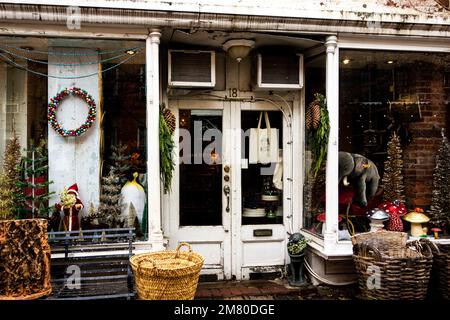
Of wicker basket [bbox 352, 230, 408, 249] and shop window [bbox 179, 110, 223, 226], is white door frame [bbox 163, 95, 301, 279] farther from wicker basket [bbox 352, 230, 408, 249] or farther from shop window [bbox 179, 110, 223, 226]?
wicker basket [bbox 352, 230, 408, 249]

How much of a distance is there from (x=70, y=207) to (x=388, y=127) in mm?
4116

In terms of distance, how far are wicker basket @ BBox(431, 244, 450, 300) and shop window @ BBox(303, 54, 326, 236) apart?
4.31 ft

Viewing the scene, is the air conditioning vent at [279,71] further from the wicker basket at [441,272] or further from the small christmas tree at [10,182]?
the small christmas tree at [10,182]

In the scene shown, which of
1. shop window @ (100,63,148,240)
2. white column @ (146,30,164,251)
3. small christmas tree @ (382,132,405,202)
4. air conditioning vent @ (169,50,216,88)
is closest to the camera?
white column @ (146,30,164,251)

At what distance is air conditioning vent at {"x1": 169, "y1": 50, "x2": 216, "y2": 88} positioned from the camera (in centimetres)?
509

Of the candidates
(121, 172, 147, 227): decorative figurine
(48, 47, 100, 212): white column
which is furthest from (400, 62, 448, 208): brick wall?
(48, 47, 100, 212): white column

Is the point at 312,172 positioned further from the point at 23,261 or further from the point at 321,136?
the point at 23,261

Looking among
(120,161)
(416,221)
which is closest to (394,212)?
(416,221)

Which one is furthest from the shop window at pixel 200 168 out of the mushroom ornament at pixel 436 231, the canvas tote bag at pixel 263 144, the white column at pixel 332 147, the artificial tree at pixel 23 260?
the mushroom ornament at pixel 436 231

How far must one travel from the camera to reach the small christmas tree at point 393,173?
5.49 meters

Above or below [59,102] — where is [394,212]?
below

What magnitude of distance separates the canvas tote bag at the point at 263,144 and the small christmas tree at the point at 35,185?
2.54 m

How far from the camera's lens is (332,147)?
16.5 ft
